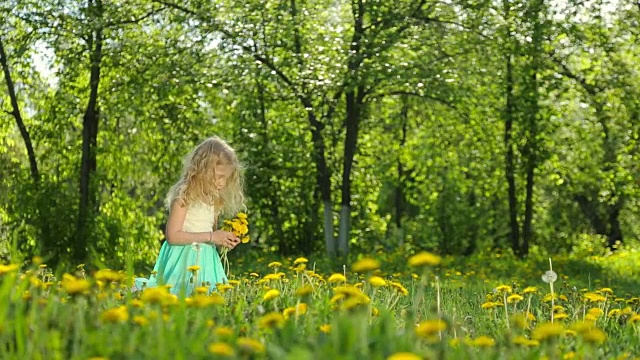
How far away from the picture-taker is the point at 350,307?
112 inches

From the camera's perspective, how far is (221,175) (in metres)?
6.86

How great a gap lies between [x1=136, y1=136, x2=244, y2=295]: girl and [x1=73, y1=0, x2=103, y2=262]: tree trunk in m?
8.58

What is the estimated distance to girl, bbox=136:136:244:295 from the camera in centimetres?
662

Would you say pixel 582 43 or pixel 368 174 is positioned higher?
pixel 582 43

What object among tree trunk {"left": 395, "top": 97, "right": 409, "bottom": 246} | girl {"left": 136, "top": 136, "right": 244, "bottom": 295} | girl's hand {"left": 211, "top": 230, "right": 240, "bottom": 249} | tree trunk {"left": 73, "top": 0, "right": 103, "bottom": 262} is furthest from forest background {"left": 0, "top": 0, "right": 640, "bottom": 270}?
girl's hand {"left": 211, "top": 230, "right": 240, "bottom": 249}

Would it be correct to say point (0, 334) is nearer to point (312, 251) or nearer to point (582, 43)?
point (582, 43)

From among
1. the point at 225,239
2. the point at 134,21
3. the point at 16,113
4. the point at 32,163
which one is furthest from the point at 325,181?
the point at 225,239

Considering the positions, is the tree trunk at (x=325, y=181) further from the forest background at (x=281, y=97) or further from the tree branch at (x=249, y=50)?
the tree branch at (x=249, y=50)

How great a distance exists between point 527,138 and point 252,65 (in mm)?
6203

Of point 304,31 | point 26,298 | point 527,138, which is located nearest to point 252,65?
point 304,31

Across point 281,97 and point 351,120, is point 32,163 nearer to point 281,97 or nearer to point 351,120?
point 281,97

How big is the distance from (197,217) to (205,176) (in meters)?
0.28

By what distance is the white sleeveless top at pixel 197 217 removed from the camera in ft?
22.3

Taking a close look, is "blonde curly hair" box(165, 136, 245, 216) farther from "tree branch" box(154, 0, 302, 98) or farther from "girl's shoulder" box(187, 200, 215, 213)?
"tree branch" box(154, 0, 302, 98)
